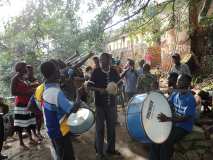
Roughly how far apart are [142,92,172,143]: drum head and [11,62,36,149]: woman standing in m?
2.98

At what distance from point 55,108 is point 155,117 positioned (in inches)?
61.9

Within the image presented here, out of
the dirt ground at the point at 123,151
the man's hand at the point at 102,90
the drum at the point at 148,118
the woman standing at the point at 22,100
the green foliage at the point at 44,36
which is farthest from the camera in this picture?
the green foliage at the point at 44,36

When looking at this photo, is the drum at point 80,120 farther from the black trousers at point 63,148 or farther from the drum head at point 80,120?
the black trousers at point 63,148

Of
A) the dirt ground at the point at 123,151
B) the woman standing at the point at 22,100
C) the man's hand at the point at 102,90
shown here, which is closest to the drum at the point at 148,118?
the man's hand at the point at 102,90

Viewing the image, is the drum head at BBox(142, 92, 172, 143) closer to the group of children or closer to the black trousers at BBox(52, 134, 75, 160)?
the group of children

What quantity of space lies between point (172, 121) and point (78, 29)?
1420 cm

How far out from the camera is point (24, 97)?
737 cm

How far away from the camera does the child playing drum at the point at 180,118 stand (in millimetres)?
5172

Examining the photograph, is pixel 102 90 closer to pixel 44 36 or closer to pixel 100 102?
pixel 100 102

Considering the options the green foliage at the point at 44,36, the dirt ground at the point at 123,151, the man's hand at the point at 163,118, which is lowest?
the dirt ground at the point at 123,151

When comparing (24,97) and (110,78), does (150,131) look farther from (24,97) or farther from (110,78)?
(24,97)

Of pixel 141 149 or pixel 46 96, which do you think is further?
pixel 141 149

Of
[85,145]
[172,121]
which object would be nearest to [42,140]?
[85,145]

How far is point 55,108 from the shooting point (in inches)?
172
